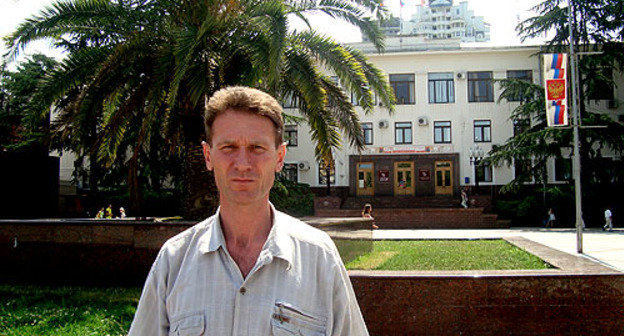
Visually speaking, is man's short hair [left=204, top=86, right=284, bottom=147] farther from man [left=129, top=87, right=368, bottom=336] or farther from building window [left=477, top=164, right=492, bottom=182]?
building window [left=477, top=164, right=492, bottom=182]

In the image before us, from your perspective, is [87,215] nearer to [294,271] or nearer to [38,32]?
[38,32]

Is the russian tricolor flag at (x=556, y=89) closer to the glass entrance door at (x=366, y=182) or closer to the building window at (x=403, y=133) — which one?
the building window at (x=403, y=133)

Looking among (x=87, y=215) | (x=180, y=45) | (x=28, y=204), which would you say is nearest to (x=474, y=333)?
(x=180, y=45)

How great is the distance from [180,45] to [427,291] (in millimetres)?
5563

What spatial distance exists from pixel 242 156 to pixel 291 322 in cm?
64

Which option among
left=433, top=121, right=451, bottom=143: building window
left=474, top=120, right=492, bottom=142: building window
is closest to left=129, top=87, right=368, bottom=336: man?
left=433, top=121, right=451, bottom=143: building window

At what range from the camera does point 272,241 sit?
1904mm

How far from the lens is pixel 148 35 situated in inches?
387

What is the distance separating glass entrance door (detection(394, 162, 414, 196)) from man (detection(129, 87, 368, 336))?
3507cm

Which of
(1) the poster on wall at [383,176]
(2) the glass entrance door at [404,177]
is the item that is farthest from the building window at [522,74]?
(1) the poster on wall at [383,176]

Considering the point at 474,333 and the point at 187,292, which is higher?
the point at 187,292

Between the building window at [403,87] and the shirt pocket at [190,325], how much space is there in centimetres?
3608

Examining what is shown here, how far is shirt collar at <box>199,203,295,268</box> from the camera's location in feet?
6.10

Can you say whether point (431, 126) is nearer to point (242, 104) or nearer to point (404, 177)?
point (404, 177)
